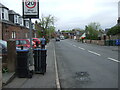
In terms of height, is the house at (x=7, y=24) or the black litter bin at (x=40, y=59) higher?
the house at (x=7, y=24)

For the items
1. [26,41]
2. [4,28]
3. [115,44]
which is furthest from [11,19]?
[115,44]

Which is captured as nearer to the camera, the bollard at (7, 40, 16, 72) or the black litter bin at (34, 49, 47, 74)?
the bollard at (7, 40, 16, 72)

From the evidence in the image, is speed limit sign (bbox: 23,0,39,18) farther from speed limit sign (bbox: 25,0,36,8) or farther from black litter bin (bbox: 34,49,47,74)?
black litter bin (bbox: 34,49,47,74)

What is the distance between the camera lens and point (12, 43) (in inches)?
288

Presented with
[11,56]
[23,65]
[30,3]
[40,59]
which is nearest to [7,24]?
[30,3]

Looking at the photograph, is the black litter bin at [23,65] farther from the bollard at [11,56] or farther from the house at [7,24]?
the house at [7,24]

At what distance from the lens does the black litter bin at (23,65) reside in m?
7.03

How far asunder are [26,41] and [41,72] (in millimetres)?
9686

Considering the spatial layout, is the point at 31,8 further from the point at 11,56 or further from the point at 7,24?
the point at 7,24

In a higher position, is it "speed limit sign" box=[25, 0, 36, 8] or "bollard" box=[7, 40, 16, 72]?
"speed limit sign" box=[25, 0, 36, 8]

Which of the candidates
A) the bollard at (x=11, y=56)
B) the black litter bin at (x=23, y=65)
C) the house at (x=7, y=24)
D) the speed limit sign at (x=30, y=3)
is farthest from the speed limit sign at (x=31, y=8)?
the house at (x=7, y=24)

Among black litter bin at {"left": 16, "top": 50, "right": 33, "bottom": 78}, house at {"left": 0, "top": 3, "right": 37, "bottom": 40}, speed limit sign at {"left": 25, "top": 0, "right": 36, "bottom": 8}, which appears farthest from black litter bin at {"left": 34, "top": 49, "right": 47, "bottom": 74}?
house at {"left": 0, "top": 3, "right": 37, "bottom": 40}

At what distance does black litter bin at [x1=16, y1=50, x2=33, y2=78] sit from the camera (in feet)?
23.1

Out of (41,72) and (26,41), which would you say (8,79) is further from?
(26,41)
